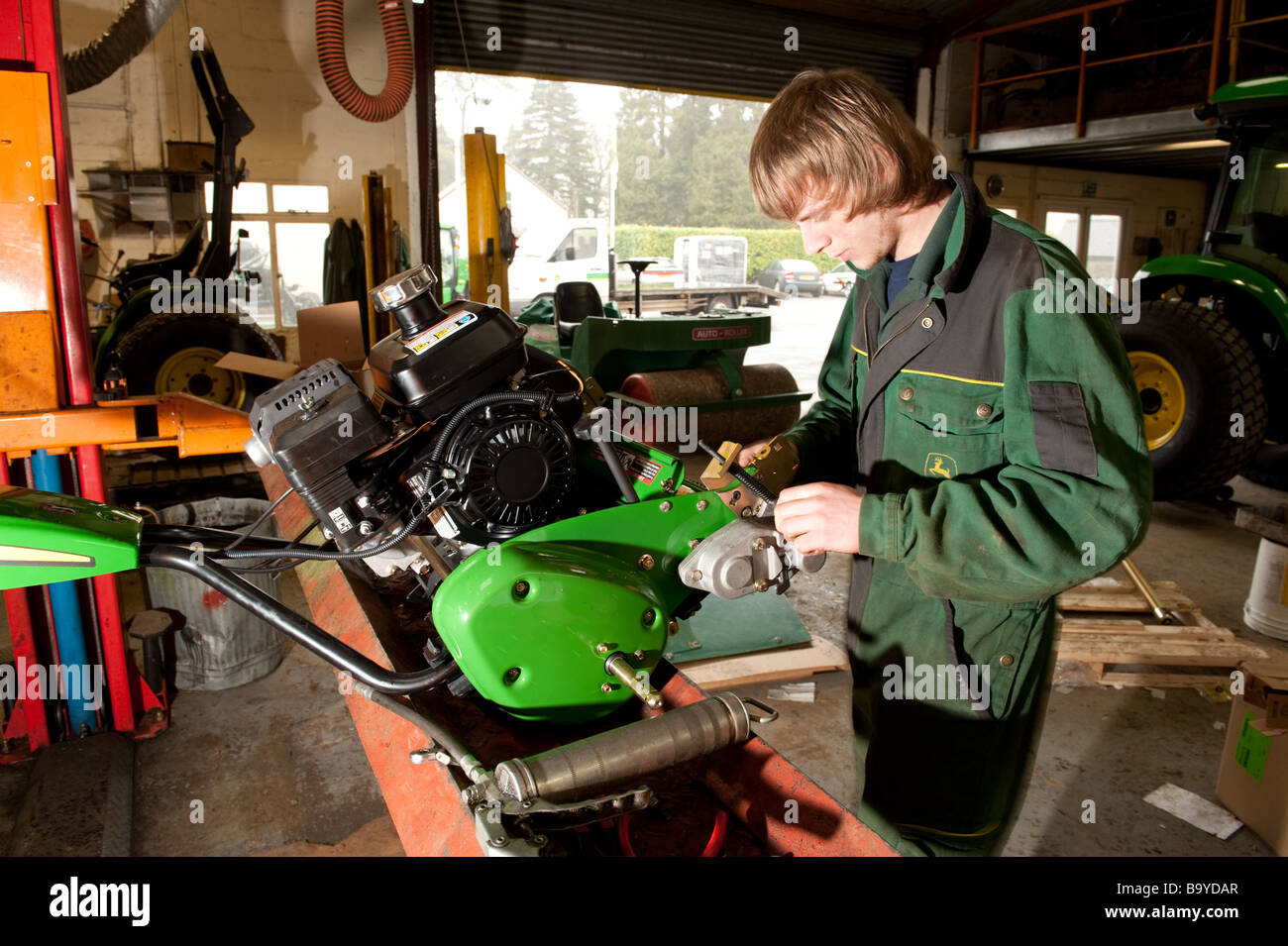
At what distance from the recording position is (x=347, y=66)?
5.38 metres

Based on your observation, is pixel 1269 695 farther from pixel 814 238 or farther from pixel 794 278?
pixel 794 278

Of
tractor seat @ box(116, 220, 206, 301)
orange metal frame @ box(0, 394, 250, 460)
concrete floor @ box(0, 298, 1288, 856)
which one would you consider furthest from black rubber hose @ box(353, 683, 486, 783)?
tractor seat @ box(116, 220, 206, 301)

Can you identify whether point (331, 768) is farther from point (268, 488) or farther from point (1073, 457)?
point (1073, 457)

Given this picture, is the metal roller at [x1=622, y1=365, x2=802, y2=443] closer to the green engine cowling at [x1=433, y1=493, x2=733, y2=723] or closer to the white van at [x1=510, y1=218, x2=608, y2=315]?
the green engine cowling at [x1=433, y1=493, x2=733, y2=723]

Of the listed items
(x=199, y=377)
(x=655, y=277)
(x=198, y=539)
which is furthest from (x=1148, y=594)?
(x=655, y=277)

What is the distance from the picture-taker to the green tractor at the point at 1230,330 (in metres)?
3.99

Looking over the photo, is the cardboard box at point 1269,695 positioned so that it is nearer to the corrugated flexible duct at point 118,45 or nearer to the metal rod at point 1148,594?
the metal rod at point 1148,594

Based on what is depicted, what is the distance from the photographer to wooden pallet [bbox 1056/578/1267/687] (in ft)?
10.0

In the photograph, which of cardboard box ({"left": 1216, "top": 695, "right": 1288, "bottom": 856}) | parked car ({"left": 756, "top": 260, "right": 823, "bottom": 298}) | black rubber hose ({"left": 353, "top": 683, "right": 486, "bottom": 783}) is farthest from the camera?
parked car ({"left": 756, "top": 260, "right": 823, "bottom": 298})

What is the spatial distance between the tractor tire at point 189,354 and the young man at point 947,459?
146 inches

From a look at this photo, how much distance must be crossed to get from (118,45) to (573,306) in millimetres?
2765

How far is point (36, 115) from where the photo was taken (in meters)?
2.16

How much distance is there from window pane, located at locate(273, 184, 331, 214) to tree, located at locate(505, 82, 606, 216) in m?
16.2

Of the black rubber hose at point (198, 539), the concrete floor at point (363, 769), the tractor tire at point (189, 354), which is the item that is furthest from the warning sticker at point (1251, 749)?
the tractor tire at point (189, 354)
